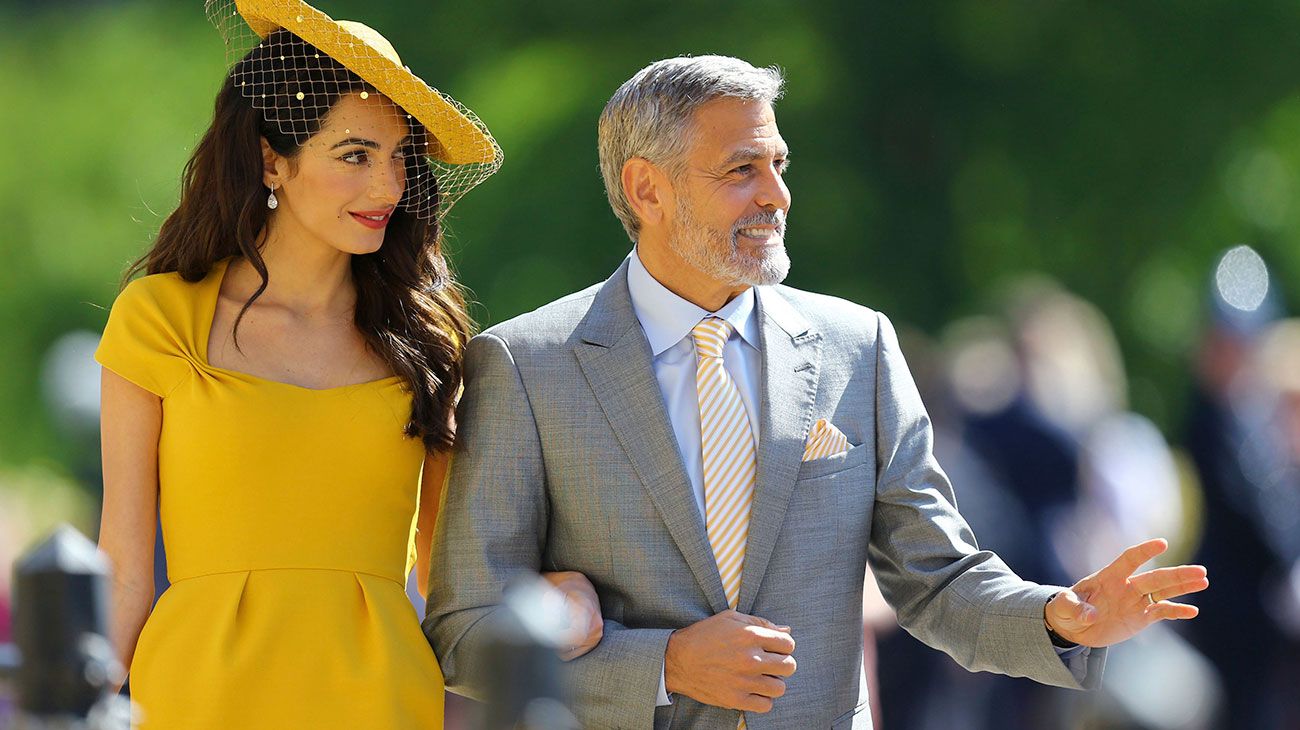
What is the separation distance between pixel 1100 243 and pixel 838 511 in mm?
6490

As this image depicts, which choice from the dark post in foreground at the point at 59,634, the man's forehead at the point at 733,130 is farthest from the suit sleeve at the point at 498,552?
the dark post in foreground at the point at 59,634

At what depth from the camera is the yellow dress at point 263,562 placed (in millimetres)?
3381

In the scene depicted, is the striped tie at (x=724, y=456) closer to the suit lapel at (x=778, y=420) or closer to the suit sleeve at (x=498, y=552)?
the suit lapel at (x=778, y=420)

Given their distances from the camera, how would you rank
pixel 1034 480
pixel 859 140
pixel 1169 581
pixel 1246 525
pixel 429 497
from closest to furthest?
1. pixel 1169 581
2. pixel 429 497
3. pixel 1246 525
4. pixel 1034 480
5. pixel 859 140

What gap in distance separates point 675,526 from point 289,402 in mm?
756

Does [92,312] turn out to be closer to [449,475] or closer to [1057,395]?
[1057,395]

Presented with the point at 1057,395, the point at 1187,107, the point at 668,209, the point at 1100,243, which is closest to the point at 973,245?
the point at 1100,243

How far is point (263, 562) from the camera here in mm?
3424

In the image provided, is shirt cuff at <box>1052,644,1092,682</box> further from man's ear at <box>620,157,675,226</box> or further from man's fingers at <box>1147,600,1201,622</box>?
man's ear at <box>620,157,675,226</box>

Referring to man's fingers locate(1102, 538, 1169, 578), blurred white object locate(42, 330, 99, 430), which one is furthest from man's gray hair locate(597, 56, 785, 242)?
blurred white object locate(42, 330, 99, 430)

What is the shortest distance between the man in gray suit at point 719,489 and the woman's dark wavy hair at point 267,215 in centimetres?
11

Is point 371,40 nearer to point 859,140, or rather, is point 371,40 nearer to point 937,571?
point 937,571

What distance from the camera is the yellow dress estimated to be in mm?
3381

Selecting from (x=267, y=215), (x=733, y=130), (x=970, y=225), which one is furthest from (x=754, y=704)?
(x=970, y=225)
